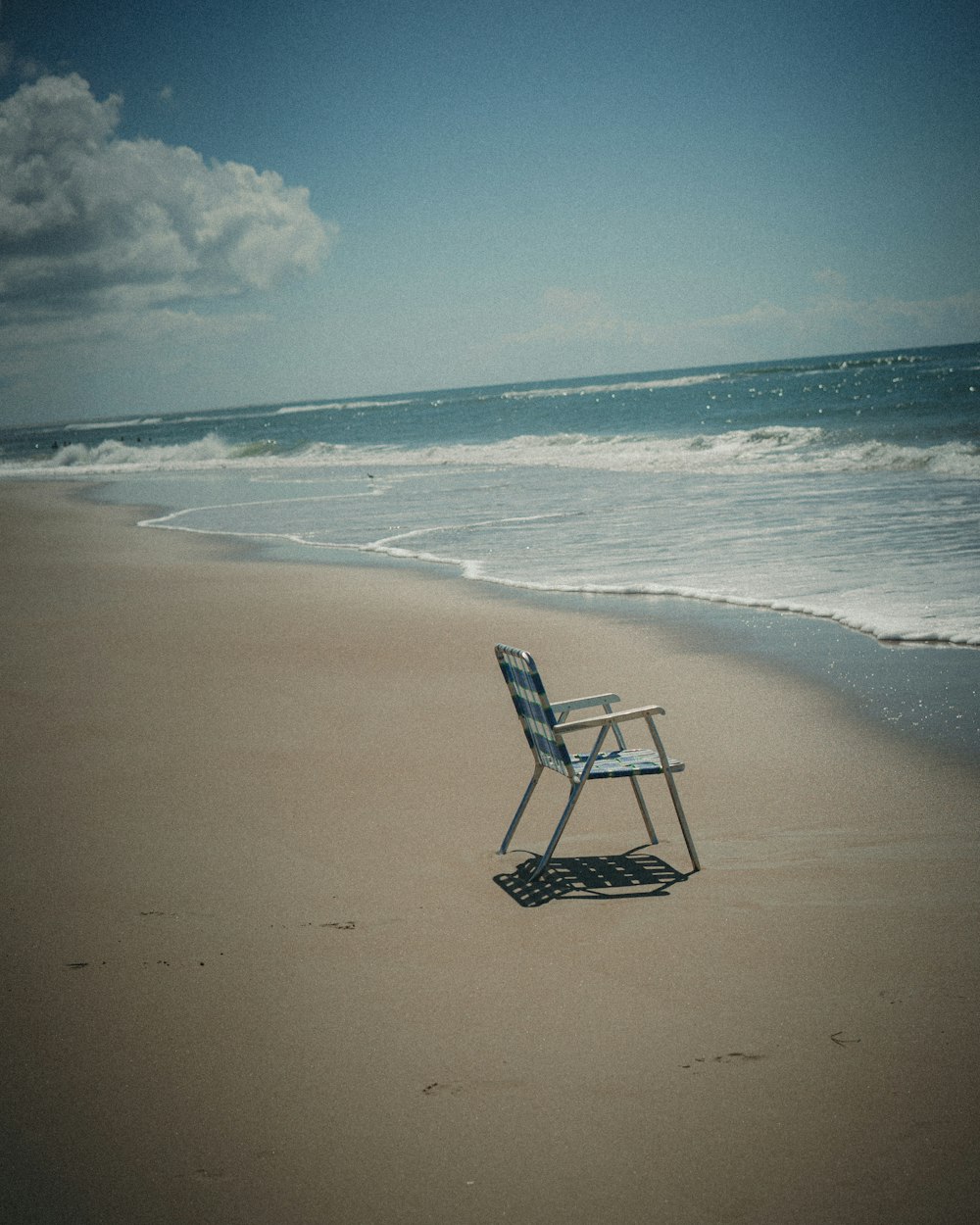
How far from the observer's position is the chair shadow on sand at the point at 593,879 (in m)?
4.09

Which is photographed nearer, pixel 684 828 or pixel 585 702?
pixel 684 828

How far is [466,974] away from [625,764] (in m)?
1.23

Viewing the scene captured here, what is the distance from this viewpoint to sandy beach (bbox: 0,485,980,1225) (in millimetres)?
2611

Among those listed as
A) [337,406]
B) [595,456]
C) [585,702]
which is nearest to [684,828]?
[585,702]

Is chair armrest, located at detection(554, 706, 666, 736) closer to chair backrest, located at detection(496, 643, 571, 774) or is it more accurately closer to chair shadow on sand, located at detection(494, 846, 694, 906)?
chair backrest, located at detection(496, 643, 571, 774)

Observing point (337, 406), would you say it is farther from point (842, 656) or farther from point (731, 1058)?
point (731, 1058)

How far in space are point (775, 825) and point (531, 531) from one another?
428 inches

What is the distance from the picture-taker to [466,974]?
3.52 metres

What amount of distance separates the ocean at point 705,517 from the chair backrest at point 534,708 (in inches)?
99.2

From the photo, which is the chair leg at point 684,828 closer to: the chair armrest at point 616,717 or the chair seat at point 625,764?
the chair seat at point 625,764

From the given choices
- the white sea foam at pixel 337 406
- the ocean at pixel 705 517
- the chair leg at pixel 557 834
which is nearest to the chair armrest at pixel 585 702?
the chair leg at pixel 557 834

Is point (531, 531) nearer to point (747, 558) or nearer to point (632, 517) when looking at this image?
point (632, 517)

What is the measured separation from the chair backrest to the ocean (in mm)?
2520

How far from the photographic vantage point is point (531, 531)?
15.3m
